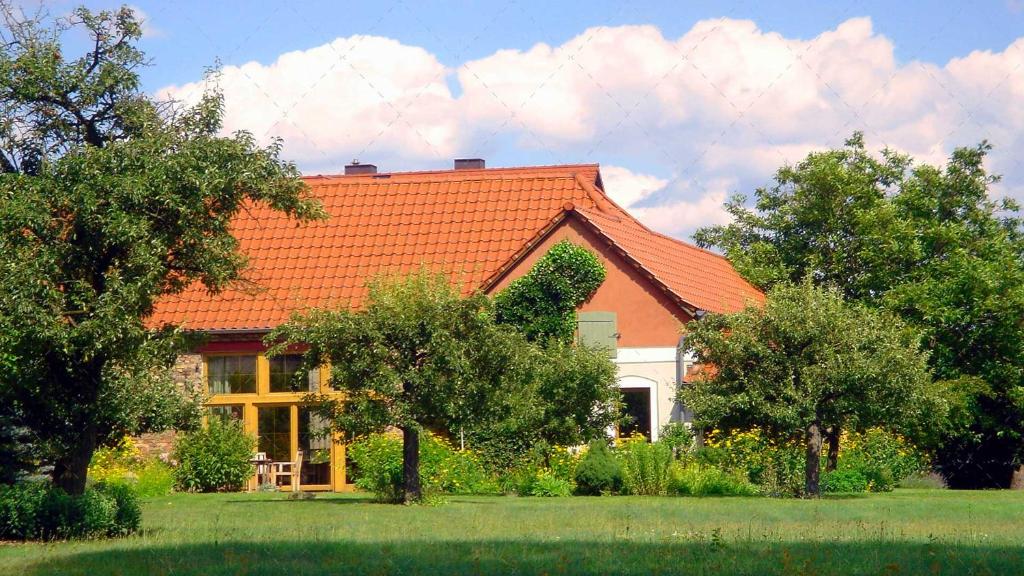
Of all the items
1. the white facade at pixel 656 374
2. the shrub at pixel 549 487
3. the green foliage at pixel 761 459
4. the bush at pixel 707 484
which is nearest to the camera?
the green foliage at pixel 761 459

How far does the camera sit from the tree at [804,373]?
22344 millimetres

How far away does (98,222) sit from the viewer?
15.6 metres

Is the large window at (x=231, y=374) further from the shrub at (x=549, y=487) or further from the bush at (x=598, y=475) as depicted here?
the bush at (x=598, y=475)

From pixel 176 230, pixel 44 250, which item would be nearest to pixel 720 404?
pixel 176 230

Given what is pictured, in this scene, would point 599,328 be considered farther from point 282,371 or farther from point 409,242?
point 282,371

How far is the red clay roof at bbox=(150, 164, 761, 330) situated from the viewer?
102 feet

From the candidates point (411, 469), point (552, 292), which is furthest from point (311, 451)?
point (411, 469)

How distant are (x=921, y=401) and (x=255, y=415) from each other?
48.8ft

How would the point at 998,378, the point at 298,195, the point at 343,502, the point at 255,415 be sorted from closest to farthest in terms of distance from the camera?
the point at 298,195
the point at 343,502
the point at 255,415
the point at 998,378

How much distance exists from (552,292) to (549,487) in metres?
5.81

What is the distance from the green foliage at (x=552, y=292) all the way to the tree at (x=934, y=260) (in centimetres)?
653

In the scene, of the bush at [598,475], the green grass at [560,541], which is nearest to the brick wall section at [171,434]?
the green grass at [560,541]

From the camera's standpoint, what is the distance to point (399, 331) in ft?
69.5

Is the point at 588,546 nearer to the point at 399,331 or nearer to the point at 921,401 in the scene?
the point at 399,331
